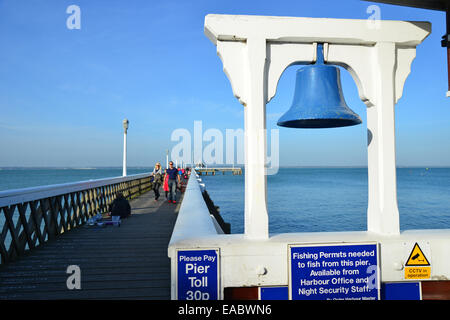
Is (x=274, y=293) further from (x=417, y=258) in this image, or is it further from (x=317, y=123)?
(x=317, y=123)

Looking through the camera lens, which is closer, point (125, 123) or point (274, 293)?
point (274, 293)

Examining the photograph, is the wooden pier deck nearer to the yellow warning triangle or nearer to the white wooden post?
the white wooden post

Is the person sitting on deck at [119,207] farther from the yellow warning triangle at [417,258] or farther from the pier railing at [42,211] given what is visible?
the yellow warning triangle at [417,258]

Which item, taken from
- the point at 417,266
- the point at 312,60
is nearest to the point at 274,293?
the point at 417,266

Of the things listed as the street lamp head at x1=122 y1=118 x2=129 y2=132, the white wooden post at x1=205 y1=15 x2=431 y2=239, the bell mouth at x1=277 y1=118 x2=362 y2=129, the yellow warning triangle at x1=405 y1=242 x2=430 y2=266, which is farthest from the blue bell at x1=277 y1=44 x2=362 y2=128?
the street lamp head at x1=122 y1=118 x2=129 y2=132

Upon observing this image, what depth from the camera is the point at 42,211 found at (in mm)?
6070

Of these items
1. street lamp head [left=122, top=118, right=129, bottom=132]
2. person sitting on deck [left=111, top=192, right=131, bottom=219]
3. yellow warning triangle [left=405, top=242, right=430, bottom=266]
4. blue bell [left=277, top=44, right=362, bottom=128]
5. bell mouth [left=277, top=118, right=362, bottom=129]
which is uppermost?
street lamp head [left=122, top=118, right=129, bottom=132]

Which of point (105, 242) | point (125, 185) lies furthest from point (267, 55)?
point (125, 185)

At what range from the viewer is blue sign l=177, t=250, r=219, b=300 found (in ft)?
8.18

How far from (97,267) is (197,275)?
3.03 m

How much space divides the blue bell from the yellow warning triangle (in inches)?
50.8
